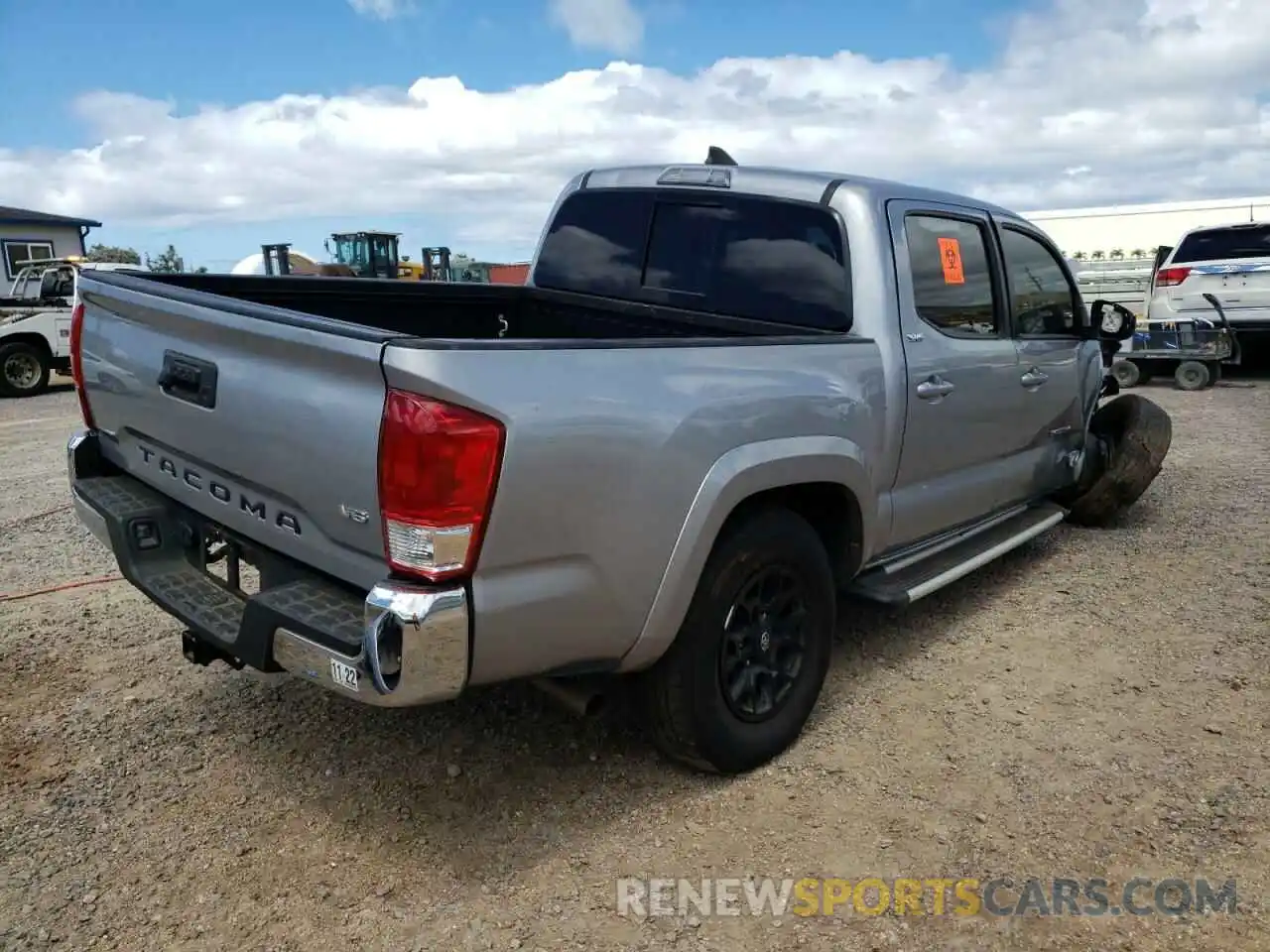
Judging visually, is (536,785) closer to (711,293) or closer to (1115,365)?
(711,293)

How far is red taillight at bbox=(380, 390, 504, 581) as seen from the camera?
86.0 inches

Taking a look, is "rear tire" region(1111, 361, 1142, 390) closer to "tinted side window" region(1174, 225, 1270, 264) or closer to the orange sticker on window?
"tinted side window" region(1174, 225, 1270, 264)

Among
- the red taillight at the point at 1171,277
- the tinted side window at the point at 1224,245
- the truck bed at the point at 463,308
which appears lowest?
the truck bed at the point at 463,308

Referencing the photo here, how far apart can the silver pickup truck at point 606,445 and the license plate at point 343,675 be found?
24 mm

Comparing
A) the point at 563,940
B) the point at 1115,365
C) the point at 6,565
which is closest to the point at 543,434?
the point at 563,940

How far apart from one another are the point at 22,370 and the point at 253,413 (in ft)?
44.2

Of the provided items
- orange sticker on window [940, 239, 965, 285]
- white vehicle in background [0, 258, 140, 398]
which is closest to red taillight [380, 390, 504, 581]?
orange sticker on window [940, 239, 965, 285]

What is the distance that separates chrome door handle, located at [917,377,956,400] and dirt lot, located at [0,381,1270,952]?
45.2 inches

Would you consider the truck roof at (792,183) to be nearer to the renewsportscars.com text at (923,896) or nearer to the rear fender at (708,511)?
the rear fender at (708,511)

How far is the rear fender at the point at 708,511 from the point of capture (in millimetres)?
2680

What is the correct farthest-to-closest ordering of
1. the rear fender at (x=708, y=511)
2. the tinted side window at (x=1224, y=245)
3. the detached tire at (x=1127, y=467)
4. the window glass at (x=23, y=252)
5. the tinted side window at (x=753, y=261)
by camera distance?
the window glass at (x=23, y=252) → the tinted side window at (x=1224, y=245) → the detached tire at (x=1127, y=467) → the tinted side window at (x=753, y=261) → the rear fender at (x=708, y=511)

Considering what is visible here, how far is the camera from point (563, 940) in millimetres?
2438

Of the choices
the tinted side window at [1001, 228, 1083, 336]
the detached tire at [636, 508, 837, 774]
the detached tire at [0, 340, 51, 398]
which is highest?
the tinted side window at [1001, 228, 1083, 336]

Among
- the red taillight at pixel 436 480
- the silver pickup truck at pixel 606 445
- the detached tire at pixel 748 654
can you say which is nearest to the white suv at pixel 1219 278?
the silver pickup truck at pixel 606 445
